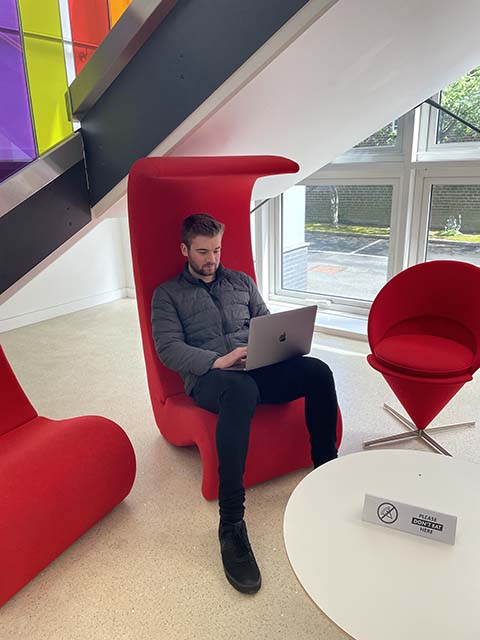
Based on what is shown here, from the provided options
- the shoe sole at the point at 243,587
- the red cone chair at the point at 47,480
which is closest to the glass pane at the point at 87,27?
the red cone chair at the point at 47,480

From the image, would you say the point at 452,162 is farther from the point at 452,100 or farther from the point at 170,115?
the point at 170,115

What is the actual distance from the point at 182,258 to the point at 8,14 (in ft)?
3.48

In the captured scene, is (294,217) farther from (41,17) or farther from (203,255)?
(41,17)

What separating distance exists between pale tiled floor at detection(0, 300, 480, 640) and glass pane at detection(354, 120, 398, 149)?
1.69 metres

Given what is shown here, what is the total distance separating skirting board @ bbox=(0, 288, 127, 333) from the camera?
3.85 metres

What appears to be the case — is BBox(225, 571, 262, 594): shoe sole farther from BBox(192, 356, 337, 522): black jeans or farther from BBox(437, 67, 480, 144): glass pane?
BBox(437, 67, 480, 144): glass pane

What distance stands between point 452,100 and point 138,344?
2.61 m

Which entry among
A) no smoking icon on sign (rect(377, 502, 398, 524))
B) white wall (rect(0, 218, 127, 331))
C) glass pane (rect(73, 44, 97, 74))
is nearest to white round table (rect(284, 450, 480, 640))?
no smoking icon on sign (rect(377, 502, 398, 524))

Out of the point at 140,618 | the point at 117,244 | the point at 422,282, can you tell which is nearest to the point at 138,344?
the point at 117,244

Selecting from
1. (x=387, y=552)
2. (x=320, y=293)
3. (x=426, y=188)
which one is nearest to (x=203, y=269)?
(x=387, y=552)

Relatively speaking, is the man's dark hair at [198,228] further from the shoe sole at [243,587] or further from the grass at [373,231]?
the grass at [373,231]

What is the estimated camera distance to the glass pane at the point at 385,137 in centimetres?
322

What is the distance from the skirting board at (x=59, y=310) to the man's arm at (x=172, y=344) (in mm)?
2481

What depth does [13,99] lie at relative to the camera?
1.79 m
